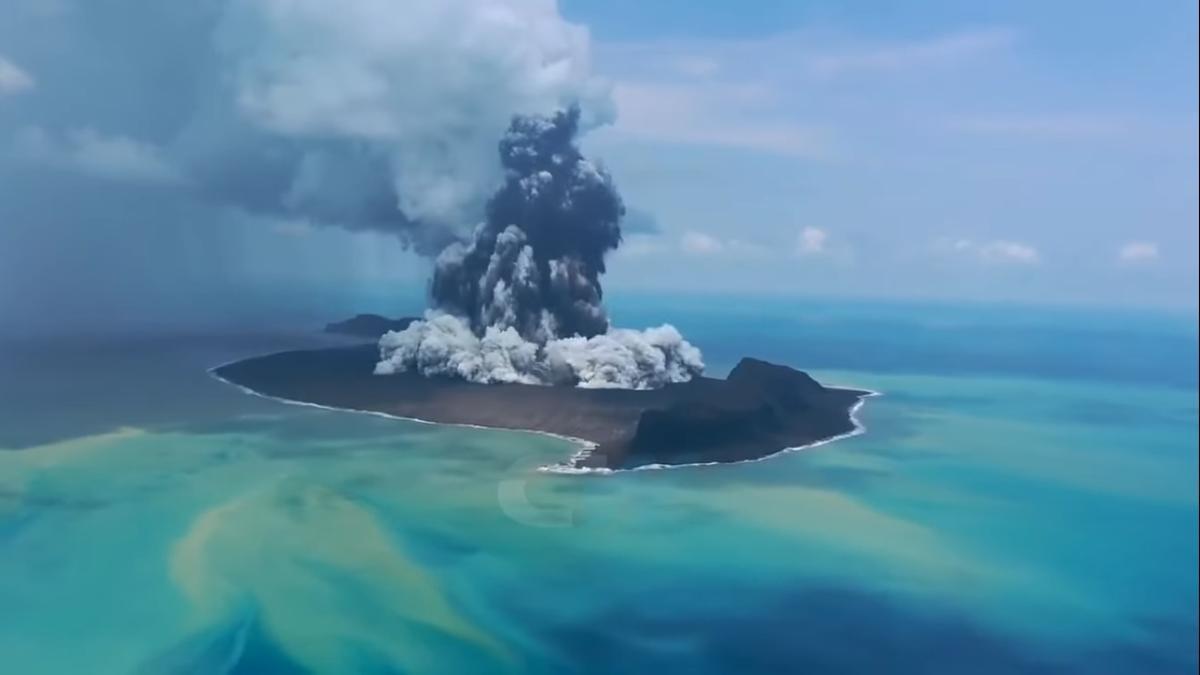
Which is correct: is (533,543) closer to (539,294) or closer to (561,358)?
(561,358)

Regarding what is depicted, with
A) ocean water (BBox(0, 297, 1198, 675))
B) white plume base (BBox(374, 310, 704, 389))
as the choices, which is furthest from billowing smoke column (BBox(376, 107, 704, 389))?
ocean water (BBox(0, 297, 1198, 675))

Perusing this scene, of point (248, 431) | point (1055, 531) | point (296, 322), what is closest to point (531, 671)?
point (248, 431)

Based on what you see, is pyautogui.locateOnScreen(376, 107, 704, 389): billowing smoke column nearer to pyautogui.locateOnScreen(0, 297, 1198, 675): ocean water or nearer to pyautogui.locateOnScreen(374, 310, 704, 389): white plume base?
pyautogui.locateOnScreen(374, 310, 704, 389): white plume base

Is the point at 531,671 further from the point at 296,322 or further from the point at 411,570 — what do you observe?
the point at 296,322

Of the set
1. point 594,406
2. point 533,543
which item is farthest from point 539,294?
point 533,543

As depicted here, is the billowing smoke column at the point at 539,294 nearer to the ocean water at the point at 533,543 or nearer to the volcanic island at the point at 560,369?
the volcanic island at the point at 560,369

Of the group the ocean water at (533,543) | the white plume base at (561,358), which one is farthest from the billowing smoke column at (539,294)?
the ocean water at (533,543)
